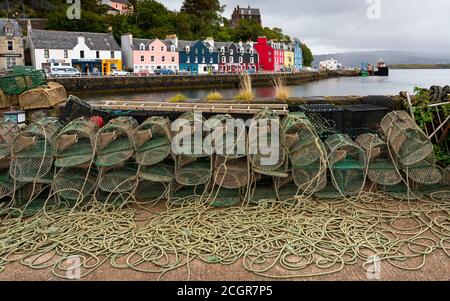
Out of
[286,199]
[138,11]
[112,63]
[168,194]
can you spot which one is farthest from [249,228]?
[138,11]

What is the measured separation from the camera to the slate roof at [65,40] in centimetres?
4228

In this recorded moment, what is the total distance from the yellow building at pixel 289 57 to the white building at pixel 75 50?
37060 mm

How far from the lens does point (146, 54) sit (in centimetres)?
5062

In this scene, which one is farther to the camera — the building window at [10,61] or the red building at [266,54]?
the red building at [266,54]

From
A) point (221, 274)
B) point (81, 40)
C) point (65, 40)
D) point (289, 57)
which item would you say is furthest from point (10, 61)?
point (289, 57)

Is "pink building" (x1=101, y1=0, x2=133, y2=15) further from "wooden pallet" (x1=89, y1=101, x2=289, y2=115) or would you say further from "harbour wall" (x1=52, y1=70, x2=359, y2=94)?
"wooden pallet" (x1=89, y1=101, x2=289, y2=115)

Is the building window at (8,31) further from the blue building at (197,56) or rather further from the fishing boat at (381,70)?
the fishing boat at (381,70)

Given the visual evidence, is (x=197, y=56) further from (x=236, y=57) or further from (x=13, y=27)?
(x=13, y=27)

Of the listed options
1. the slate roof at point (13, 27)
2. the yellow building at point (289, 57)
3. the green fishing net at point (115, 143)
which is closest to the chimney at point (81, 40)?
the slate roof at point (13, 27)

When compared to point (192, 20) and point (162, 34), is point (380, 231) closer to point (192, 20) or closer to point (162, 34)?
point (162, 34)

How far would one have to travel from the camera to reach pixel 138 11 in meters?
63.9

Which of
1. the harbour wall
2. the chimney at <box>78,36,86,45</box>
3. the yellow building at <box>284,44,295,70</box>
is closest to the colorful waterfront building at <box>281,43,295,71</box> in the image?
the yellow building at <box>284,44,295,70</box>

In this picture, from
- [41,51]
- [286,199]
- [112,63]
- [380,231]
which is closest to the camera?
[380,231]
